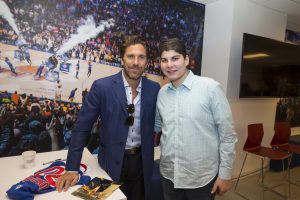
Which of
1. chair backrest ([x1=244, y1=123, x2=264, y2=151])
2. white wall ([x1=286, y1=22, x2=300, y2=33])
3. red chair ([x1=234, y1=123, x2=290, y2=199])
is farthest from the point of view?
white wall ([x1=286, y1=22, x2=300, y2=33])

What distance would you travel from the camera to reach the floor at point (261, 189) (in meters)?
3.00

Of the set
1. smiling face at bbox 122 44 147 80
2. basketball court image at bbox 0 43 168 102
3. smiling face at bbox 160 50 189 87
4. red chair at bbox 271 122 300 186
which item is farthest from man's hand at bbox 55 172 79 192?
red chair at bbox 271 122 300 186

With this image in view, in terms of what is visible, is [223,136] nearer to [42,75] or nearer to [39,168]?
[39,168]

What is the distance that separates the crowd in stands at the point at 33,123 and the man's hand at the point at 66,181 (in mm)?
1098

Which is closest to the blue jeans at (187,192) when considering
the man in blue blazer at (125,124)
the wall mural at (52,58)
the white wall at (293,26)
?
the man in blue blazer at (125,124)

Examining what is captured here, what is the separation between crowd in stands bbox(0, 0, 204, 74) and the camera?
2234mm

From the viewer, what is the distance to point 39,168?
1772mm

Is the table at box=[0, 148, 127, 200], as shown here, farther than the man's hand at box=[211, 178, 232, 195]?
No

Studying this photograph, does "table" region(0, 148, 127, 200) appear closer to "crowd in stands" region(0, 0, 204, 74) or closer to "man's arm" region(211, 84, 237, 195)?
"man's arm" region(211, 84, 237, 195)

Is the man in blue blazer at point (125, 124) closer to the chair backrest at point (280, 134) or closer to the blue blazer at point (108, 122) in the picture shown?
the blue blazer at point (108, 122)

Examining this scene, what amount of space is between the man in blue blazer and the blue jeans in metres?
0.16

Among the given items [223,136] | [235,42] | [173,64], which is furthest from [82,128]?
[235,42]

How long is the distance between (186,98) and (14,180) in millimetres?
1328

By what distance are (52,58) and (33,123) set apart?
72 cm
